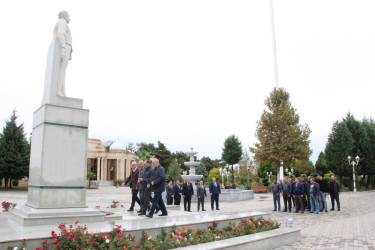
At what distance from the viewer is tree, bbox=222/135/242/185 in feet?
175

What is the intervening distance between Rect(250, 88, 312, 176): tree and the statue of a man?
67.3 ft

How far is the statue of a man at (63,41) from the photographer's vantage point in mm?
7789

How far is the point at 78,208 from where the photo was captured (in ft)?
23.3

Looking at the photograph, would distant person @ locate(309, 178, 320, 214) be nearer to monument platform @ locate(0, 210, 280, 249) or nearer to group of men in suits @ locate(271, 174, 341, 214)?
group of men in suits @ locate(271, 174, 341, 214)

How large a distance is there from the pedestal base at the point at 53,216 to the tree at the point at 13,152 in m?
30.7

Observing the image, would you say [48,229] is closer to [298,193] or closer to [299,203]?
[298,193]

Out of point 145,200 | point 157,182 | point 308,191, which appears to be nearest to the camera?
point 157,182

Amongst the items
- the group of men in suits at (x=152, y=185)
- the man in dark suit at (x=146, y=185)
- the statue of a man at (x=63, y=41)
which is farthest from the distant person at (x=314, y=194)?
the statue of a man at (x=63, y=41)

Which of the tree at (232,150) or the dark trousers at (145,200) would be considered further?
the tree at (232,150)

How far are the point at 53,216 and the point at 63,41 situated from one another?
4354 mm

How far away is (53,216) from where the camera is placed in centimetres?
656

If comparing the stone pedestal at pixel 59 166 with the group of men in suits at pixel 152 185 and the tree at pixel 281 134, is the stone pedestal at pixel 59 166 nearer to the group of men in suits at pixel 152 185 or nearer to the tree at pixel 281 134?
the group of men in suits at pixel 152 185

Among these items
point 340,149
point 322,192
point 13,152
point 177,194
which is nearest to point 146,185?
point 177,194

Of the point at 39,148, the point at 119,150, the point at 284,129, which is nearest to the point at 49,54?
the point at 39,148
